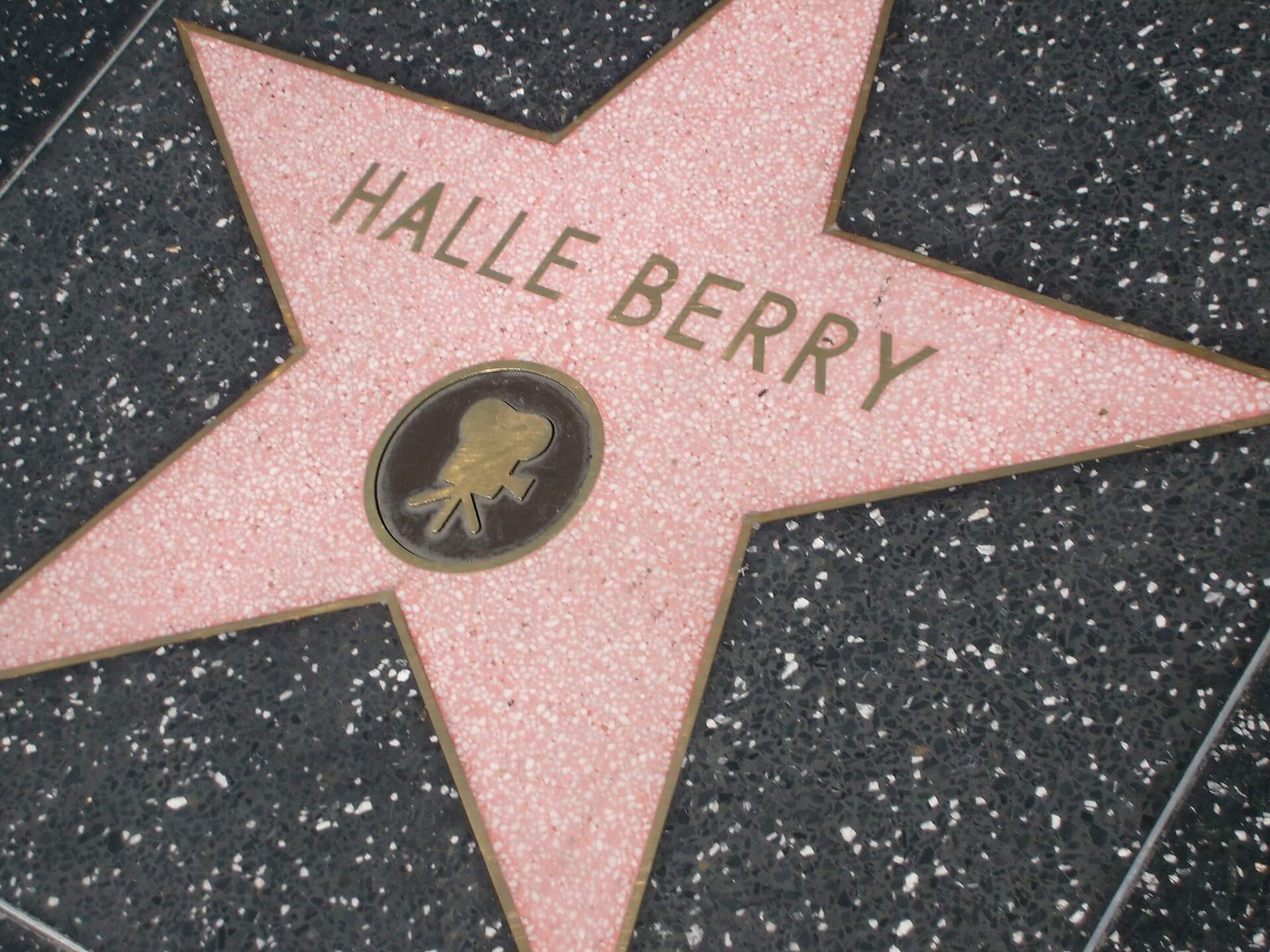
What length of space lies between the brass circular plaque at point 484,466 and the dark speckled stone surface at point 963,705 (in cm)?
31

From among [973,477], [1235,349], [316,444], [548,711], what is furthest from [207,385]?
[1235,349]

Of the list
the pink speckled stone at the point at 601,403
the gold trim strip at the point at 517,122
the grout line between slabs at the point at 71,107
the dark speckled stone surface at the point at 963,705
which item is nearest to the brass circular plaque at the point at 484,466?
the pink speckled stone at the point at 601,403

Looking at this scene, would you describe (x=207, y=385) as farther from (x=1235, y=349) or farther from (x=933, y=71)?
(x=1235, y=349)

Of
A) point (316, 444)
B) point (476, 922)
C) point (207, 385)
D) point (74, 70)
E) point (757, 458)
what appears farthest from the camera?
point (74, 70)

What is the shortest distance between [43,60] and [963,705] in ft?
6.57

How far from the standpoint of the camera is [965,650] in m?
1.23

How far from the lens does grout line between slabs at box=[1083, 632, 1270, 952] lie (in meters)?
1.09

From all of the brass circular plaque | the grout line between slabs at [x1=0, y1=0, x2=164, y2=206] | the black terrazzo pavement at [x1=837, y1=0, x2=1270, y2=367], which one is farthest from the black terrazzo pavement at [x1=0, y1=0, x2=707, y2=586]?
the black terrazzo pavement at [x1=837, y1=0, x2=1270, y2=367]

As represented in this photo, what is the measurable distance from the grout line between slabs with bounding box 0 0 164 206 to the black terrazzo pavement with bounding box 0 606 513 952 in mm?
1010

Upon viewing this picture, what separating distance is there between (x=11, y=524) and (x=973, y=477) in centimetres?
147

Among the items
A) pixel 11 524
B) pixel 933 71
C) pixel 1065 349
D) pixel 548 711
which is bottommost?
pixel 11 524

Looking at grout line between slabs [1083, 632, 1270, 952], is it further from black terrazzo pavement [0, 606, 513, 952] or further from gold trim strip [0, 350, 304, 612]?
gold trim strip [0, 350, 304, 612]

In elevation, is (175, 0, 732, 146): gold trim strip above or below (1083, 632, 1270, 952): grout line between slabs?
above

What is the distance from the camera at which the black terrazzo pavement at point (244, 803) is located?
4.15ft
